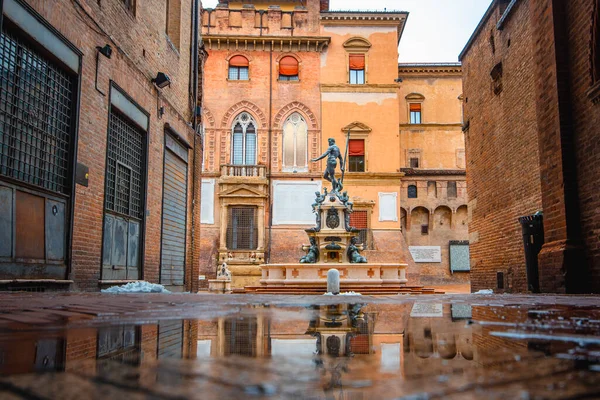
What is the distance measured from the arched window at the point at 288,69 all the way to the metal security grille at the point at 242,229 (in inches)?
301

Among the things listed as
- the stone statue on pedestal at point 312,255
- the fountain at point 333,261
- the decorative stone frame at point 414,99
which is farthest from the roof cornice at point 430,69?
the stone statue on pedestal at point 312,255

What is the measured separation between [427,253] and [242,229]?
13.4 meters

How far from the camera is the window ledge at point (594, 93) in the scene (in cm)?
847

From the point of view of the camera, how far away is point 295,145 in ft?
98.0

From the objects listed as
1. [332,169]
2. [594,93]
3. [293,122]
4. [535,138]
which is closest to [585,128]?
[594,93]

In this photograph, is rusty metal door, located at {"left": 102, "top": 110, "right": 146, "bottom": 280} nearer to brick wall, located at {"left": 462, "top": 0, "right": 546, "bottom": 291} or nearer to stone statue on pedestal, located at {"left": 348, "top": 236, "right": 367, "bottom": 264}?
stone statue on pedestal, located at {"left": 348, "top": 236, "right": 367, "bottom": 264}

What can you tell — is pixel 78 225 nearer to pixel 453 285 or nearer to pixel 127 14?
pixel 127 14

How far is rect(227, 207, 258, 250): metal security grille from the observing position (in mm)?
28750

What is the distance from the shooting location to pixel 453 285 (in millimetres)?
34844

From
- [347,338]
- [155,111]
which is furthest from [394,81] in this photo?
[347,338]

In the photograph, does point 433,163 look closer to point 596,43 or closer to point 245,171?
point 245,171

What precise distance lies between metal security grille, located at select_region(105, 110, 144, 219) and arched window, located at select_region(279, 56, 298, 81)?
64.9 feet

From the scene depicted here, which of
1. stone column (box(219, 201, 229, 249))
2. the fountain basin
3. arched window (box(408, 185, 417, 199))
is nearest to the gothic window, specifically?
arched window (box(408, 185, 417, 199))

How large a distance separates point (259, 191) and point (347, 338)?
27.0 metres
